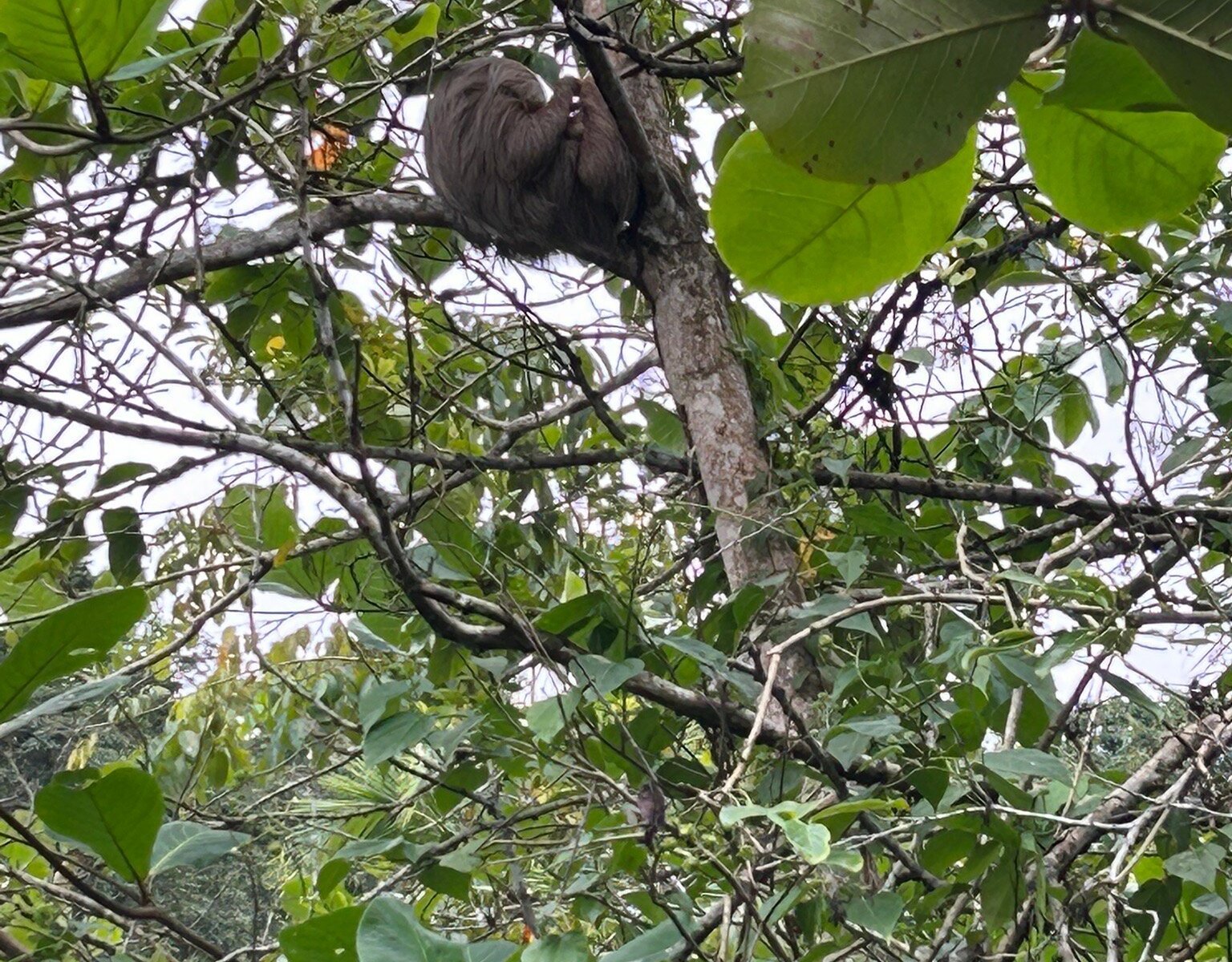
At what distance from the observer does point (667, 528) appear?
176cm

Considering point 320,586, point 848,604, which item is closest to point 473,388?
point 320,586

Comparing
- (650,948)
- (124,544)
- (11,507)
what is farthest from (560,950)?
(11,507)

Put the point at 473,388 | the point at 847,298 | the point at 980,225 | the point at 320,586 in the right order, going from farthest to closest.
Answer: the point at 473,388, the point at 980,225, the point at 320,586, the point at 847,298

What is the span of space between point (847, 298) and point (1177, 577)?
44.0 inches

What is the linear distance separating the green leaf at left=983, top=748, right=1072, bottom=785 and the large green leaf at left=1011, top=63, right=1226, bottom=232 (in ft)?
1.75

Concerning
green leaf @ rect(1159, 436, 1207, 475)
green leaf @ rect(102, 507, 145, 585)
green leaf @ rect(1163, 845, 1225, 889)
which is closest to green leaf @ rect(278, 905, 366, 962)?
green leaf @ rect(1163, 845, 1225, 889)

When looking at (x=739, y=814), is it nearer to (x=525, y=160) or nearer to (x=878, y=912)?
(x=878, y=912)

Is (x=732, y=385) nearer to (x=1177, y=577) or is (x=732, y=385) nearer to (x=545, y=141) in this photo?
(x=1177, y=577)

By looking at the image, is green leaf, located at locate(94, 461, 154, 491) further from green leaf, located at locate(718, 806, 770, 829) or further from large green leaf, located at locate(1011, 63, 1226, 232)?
large green leaf, located at locate(1011, 63, 1226, 232)

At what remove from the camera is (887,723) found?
845 mm

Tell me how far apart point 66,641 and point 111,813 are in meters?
0.09

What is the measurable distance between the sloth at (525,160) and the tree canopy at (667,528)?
0.56 ft

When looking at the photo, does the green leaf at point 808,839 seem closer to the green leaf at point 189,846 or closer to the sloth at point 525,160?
the green leaf at point 189,846

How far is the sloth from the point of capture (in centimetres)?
208
